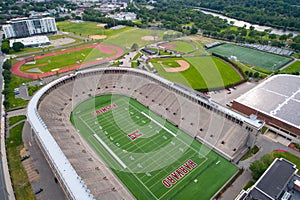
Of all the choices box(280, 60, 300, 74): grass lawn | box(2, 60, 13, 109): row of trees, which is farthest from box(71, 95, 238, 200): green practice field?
box(280, 60, 300, 74): grass lawn

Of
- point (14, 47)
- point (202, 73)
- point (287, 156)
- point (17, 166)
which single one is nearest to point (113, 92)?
point (17, 166)

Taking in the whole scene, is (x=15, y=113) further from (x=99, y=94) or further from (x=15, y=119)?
(x=99, y=94)

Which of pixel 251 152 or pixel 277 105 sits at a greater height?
pixel 277 105

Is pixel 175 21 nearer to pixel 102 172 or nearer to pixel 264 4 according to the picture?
pixel 264 4

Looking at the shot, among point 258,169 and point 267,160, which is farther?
point 267,160

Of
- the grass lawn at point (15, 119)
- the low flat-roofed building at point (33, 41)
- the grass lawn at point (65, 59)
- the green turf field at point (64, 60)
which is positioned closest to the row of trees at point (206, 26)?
the grass lawn at point (65, 59)

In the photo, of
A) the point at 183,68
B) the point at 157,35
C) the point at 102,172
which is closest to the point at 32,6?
the point at 157,35

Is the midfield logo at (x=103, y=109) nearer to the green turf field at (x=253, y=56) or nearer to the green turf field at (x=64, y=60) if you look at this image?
the green turf field at (x=64, y=60)
